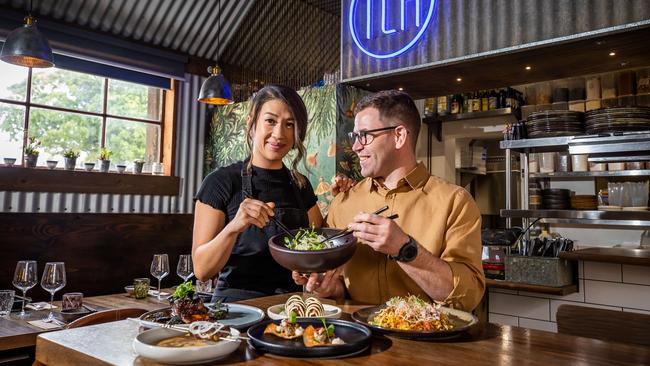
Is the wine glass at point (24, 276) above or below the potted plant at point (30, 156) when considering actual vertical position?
below

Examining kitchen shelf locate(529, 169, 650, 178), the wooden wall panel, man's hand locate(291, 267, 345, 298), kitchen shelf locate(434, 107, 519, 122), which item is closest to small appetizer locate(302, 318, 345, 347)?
man's hand locate(291, 267, 345, 298)

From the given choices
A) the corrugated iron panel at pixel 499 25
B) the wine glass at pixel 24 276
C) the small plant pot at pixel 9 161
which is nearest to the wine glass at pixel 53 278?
the wine glass at pixel 24 276

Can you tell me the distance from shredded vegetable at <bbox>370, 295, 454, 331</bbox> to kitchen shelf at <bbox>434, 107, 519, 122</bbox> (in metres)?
5.67

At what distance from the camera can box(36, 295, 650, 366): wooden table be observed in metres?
1.15

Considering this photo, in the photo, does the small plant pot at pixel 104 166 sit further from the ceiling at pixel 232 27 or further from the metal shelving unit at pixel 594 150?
the metal shelving unit at pixel 594 150

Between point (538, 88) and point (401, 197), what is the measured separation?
545 centimetres

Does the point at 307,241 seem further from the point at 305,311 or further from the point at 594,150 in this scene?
the point at 594,150

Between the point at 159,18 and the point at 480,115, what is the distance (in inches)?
167

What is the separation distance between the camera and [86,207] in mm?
5500

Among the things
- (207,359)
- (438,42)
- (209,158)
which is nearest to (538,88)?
(438,42)

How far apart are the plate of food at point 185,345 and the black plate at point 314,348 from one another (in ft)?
0.21

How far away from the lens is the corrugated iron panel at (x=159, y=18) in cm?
539

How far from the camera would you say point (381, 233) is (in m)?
1.47

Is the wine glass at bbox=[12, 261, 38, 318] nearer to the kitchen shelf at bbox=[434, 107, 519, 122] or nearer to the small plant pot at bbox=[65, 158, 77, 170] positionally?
the small plant pot at bbox=[65, 158, 77, 170]
